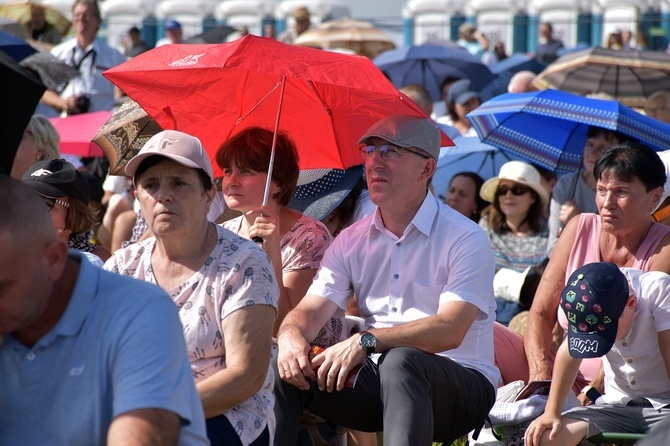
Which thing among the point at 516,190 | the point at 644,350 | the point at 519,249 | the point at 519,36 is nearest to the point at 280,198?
the point at 644,350

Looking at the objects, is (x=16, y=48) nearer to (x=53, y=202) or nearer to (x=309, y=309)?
(x=53, y=202)

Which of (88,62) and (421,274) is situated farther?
(88,62)

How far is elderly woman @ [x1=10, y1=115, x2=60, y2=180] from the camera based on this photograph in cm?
596

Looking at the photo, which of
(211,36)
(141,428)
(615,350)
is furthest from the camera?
(211,36)

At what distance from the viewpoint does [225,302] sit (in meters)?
3.51

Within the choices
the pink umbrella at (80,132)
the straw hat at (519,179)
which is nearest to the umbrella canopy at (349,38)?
the pink umbrella at (80,132)

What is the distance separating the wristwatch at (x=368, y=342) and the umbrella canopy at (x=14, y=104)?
1451 mm

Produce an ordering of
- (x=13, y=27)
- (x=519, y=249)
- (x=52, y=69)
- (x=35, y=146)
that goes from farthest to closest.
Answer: (x=13, y=27) < (x=52, y=69) < (x=519, y=249) < (x=35, y=146)

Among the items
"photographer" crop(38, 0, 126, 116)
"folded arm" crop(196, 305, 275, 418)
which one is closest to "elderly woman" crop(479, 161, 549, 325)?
"folded arm" crop(196, 305, 275, 418)

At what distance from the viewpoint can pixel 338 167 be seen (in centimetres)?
520

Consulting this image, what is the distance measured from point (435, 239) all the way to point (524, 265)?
264 centimetres

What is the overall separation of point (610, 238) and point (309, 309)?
4.56 ft

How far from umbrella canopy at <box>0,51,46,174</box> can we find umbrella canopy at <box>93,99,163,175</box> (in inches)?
86.0

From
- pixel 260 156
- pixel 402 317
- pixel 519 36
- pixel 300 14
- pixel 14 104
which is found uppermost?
pixel 14 104
